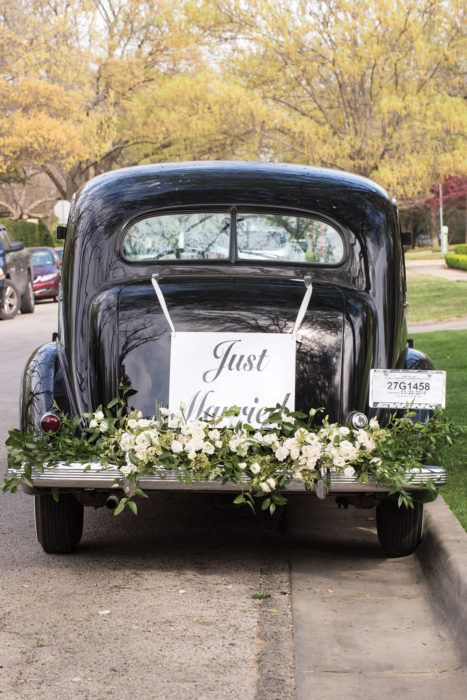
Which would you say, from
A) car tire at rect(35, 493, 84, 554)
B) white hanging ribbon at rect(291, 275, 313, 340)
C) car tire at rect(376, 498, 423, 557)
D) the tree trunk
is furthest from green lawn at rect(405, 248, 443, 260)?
car tire at rect(35, 493, 84, 554)

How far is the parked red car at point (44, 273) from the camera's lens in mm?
31156

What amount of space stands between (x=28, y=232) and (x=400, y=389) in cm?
4931

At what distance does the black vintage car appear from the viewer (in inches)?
233

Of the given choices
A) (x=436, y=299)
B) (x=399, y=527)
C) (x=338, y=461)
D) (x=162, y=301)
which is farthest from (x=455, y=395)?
(x=436, y=299)

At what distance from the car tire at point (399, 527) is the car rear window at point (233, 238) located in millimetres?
1397

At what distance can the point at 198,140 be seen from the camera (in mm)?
43125

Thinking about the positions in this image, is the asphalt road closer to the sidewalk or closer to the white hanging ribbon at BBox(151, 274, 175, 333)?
the white hanging ribbon at BBox(151, 274, 175, 333)

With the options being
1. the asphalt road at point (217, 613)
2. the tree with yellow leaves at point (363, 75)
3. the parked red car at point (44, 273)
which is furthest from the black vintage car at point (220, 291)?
the tree with yellow leaves at point (363, 75)

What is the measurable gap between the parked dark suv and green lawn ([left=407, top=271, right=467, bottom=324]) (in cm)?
809

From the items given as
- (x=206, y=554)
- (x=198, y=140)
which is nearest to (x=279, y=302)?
(x=206, y=554)

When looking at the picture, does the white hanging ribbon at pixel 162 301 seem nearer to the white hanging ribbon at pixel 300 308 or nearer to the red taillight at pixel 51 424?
the white hanging ribbon at pixel 300 308

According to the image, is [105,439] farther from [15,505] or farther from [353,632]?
[15,505]

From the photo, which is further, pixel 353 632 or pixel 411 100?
pixel 411 100

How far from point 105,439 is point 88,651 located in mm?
1202
